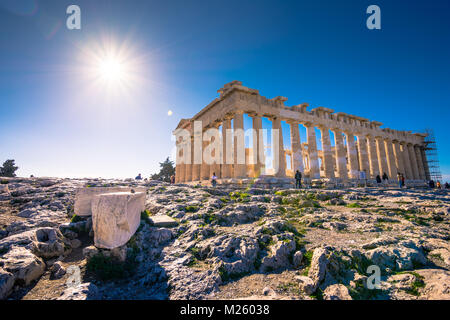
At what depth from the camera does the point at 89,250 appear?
194 inches

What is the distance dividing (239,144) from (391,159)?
28.7m

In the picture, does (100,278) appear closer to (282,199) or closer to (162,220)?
(162,220)

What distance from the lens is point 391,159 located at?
33156 millimetres

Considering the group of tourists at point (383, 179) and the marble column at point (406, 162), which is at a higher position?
the marble column at point (406, 162)

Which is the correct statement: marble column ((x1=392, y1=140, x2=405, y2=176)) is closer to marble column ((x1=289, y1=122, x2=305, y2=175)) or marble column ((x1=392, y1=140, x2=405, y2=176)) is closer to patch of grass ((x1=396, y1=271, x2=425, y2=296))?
marble column ((x1=289, y1=122, x2=305, y2=175))

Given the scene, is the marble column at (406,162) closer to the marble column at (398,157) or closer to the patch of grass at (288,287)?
the marble column at (398,157)

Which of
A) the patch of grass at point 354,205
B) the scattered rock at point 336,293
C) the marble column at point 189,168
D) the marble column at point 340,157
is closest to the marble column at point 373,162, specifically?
the marble column at point 340,157

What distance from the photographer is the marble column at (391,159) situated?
32.6m

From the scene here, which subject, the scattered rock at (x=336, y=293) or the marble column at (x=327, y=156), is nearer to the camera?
the scattered rock at (x=336, y=293)

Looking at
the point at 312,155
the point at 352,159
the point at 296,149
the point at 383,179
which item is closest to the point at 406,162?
the point at 383,179

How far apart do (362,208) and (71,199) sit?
1407cm

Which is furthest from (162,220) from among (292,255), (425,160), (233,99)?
(425,160)

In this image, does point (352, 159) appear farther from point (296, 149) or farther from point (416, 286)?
point (416, 286)

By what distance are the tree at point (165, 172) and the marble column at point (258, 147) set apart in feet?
86.9
